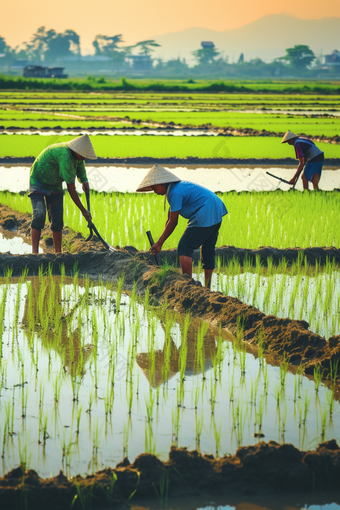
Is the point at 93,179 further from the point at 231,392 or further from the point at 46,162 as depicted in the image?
the point at 231,392

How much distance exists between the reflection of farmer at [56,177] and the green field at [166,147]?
635cm

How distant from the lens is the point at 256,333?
3441 millimetres

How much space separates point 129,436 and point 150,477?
332 mm

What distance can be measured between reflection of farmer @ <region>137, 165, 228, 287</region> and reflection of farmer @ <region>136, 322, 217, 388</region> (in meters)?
0.79

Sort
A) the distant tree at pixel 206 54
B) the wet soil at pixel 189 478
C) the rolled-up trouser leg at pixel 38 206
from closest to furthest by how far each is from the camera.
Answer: the wet soil at pixel 189 478
the rolled-up trouser leg at pixel 38 206
the distant tree at pixel 206 54

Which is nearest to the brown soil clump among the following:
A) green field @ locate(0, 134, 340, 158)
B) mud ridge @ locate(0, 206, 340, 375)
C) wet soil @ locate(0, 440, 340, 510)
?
mud ridge @ locate(0, 206, 340, 375)

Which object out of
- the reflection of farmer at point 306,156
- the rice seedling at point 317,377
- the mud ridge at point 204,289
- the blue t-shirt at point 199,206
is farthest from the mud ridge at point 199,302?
the reflection of farmer at point 306,156

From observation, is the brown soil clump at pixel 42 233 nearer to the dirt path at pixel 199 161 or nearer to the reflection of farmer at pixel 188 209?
the reflection of farmer at pixel 188 209

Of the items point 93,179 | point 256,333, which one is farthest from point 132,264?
point 93,179

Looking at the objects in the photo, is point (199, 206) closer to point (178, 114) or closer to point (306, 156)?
point (306, 156)

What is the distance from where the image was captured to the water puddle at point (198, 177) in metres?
9.18

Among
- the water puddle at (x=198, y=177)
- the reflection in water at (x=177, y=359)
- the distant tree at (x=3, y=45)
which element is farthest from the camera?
the distant tree at (x=3, y=45)

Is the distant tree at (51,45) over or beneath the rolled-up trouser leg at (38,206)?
over

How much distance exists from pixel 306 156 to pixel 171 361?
5039 millimetres
